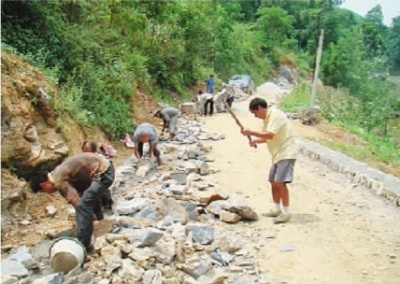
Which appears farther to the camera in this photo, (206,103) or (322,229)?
(206,103)

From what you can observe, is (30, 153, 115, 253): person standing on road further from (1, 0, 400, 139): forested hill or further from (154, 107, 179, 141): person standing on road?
(154, 107, 179, 141): person standing on road

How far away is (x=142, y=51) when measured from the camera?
1563cm

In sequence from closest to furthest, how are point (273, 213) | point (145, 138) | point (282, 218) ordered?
point (282, 218) < point (273, 213) < point (145, 138)

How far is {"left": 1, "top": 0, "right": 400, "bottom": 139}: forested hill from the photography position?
8.88 metres

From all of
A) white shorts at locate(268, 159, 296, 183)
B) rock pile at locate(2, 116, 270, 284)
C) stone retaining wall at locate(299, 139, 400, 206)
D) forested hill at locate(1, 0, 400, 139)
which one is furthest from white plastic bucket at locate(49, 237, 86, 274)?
stone retaining wall at locate(299, 139, 400, 206)

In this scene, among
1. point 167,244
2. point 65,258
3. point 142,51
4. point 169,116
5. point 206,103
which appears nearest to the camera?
point 65,258

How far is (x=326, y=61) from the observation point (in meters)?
36.4

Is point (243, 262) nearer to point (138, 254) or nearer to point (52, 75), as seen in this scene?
point (138, 254)

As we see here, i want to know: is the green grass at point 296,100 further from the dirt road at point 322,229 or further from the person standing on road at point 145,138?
the person standing on road at point 145,138

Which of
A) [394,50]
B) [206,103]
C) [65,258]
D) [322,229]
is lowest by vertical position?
[206,103]

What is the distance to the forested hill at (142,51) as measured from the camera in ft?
29.1

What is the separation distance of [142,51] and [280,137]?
11.1 meters

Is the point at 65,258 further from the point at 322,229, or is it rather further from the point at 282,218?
the point at 322,229

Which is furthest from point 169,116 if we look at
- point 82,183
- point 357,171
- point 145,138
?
point 82,183
